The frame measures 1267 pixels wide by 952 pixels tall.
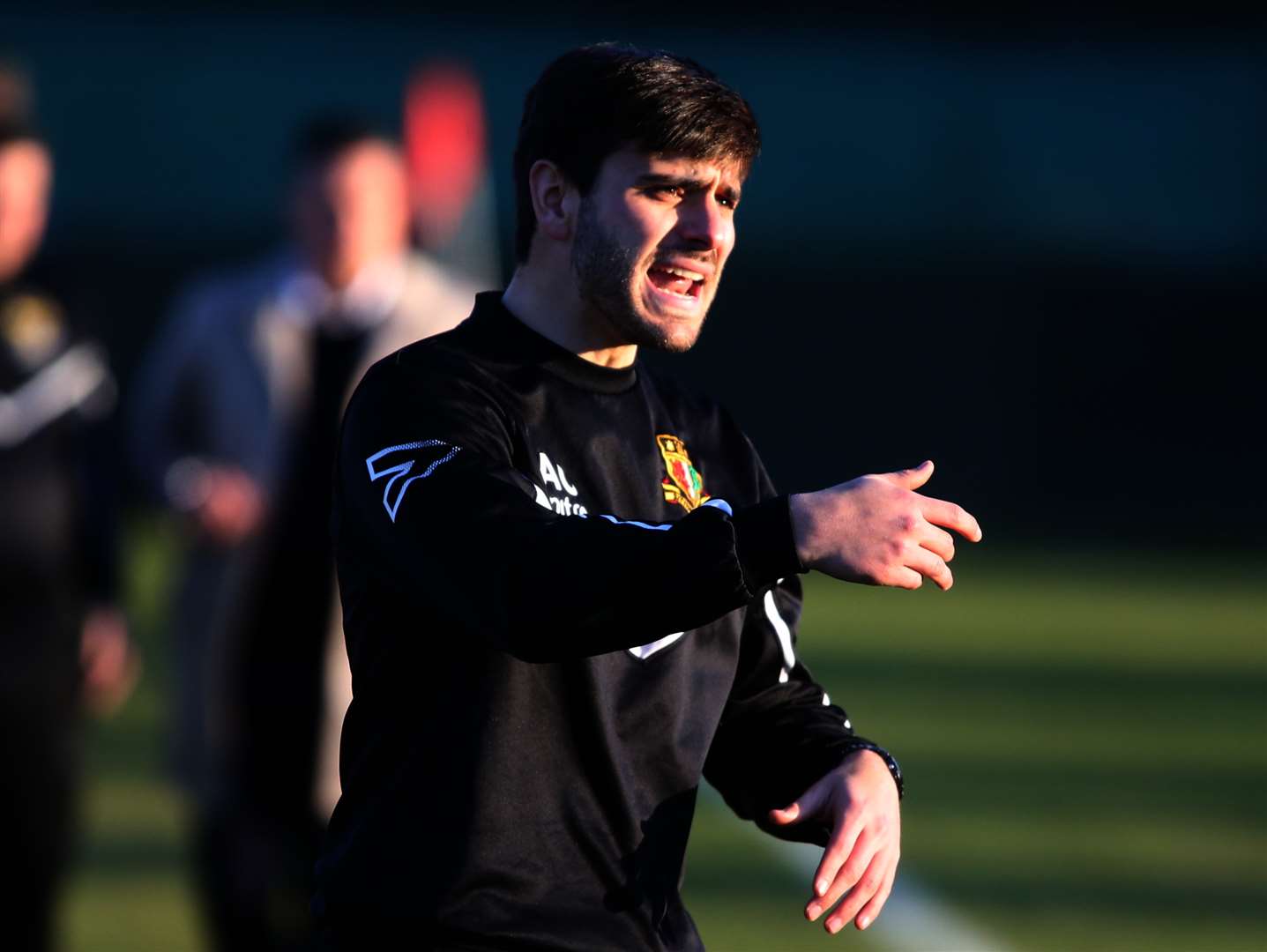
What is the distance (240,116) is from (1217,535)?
38.8 feet

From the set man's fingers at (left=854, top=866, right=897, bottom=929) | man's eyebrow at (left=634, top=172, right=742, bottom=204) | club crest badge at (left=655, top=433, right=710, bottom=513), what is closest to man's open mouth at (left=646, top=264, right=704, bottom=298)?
man's eyebrow at (left=634, top=172, right=742, bottom=204)

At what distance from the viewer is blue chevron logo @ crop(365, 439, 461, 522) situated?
3.04m

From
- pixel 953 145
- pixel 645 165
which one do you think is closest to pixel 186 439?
pixel 645 165

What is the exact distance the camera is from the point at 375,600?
323 cm

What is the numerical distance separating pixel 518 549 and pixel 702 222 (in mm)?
642

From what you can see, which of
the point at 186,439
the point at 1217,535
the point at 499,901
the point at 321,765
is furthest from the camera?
the point at 1217,535

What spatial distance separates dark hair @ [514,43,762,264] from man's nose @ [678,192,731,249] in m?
0.07

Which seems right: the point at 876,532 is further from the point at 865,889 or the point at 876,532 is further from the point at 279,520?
the point at 279,520

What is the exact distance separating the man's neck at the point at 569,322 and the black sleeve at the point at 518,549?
0.89ft

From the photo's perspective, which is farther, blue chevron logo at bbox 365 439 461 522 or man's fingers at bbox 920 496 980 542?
blue chevron logo at bbox 365 439 461 522

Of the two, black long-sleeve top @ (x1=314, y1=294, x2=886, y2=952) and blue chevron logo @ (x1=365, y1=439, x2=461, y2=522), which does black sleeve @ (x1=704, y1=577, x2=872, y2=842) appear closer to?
black long-sleeve top @ (x1=314, y1=294, x2=886, y2=952)

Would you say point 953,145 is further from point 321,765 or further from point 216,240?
point 321,765

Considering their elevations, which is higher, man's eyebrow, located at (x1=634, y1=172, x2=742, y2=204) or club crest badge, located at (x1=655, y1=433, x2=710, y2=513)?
man's eyebrow, located at (x1=634, y1=172, x2=742, y2=204)

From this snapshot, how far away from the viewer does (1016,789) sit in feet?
35.0
